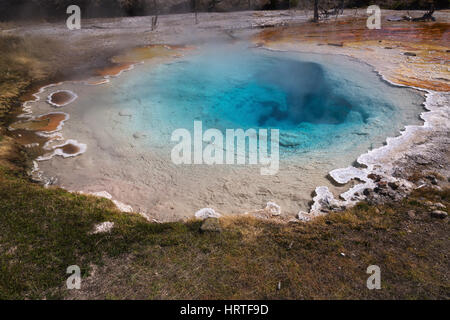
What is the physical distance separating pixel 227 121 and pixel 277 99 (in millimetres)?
3353

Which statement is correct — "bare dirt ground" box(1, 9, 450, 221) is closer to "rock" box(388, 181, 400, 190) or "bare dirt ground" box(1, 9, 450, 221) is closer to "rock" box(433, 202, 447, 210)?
"rock" box(388, 181, 400, 190)

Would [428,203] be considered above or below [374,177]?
below

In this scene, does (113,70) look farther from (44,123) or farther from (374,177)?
(374,177)

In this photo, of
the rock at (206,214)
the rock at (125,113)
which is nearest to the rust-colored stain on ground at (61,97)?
the rock at (125,113)

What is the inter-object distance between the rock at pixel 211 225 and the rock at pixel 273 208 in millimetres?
1309

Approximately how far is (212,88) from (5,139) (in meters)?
8.44

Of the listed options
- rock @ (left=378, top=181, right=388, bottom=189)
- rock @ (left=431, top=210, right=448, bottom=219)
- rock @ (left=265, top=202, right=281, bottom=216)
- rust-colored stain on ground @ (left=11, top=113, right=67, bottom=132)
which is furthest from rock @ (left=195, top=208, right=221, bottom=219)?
rust-colored stain on ground @ (left=11, top=113, right=67, bottom=132)

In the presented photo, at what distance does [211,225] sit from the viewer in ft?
19.2

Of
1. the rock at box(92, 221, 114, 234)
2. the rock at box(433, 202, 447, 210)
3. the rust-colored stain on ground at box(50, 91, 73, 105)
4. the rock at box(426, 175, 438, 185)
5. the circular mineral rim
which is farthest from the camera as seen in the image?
the rust-colored stain on ground at box(50, 91, 73, 105)

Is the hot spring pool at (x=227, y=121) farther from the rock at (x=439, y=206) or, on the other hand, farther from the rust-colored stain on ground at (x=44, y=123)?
the rock at (x=439, y=206)

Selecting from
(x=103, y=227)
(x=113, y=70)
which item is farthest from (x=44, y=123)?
(x=103, y=227)

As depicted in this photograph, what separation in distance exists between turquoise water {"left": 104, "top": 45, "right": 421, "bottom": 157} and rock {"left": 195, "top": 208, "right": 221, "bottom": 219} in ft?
12.0

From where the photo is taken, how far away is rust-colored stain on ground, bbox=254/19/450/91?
1243cm
